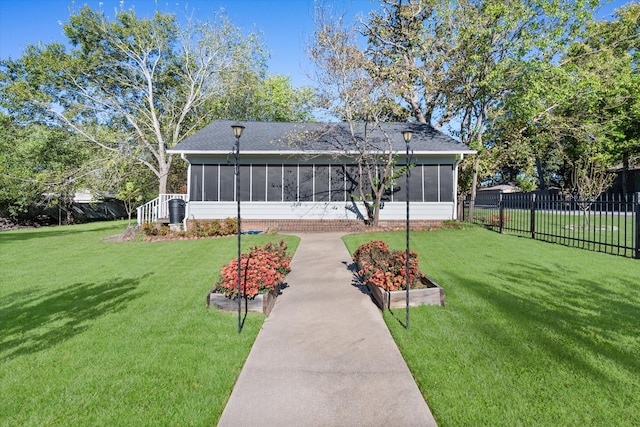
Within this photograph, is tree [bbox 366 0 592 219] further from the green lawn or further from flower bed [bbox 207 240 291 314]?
flower bed [bbox 207 240 291 314]

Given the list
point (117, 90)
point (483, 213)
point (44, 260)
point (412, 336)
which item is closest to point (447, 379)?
point (412, 336)

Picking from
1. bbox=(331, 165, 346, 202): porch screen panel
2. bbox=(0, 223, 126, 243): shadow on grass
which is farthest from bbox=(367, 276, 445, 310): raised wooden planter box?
bbox=(0, 223, 126, 243): shadow on grass

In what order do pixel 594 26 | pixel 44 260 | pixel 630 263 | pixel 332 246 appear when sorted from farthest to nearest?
pixel 594 26, pixel 332 246, pixel 44 260, pixel 630 263

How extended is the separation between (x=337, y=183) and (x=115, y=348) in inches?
453

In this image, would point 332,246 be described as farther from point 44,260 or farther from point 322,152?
point 44,260

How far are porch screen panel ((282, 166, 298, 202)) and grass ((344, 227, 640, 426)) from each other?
8702 millimetres

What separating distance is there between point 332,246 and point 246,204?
5.85 m

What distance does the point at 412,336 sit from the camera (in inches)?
140

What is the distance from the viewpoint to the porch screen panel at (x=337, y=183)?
14023 millimetres

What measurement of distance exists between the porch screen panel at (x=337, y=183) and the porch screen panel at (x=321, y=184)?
0.81ft

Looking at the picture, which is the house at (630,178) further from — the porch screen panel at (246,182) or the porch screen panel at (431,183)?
the porch screen panel at (246,182)

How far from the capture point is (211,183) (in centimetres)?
1384

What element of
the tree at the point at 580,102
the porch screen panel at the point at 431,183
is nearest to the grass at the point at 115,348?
the porch screen panel at the point at 431,183

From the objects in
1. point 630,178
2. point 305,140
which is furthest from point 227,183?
point 630,178
